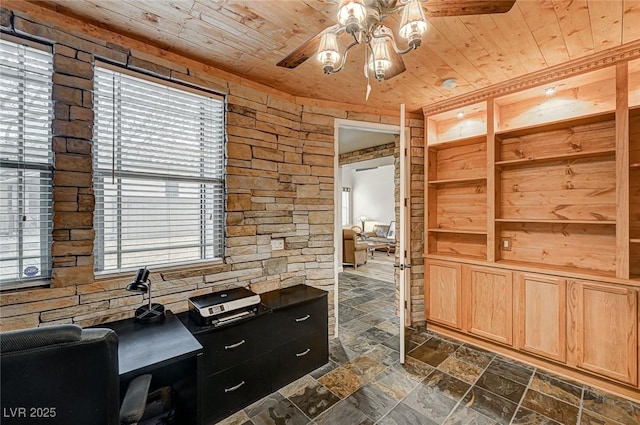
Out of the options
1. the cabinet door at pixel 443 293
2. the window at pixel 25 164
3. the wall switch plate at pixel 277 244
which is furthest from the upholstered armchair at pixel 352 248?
the window at pixel 25 164

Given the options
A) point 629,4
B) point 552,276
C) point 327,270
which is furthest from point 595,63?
point 327,270

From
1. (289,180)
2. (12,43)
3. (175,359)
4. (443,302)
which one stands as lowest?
(443,302)

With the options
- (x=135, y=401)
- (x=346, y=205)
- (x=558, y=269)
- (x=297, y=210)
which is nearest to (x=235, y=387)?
(x=135, y=401)

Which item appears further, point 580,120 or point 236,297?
point 580,120

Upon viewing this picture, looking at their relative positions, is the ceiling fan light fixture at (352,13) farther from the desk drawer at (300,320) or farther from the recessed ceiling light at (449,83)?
the desk drawer at (300,320)

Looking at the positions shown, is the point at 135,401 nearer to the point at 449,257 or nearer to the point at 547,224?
the point at 449,257

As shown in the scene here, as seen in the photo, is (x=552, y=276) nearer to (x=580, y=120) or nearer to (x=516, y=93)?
(x=580, y=120)

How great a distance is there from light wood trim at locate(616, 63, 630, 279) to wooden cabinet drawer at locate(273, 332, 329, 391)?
2391 millimetres

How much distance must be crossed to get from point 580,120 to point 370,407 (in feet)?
9.42

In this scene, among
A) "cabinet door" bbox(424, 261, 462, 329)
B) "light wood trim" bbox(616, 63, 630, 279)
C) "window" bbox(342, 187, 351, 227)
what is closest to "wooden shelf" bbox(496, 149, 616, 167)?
"light wood trim" bbox(616, 63, 630, 279)

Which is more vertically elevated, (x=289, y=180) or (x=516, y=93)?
(x=516, y=93)

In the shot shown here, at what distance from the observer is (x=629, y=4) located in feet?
5.34

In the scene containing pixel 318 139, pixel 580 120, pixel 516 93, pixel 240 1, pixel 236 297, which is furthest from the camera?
pixel 318 139

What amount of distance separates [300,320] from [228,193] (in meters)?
1.23
